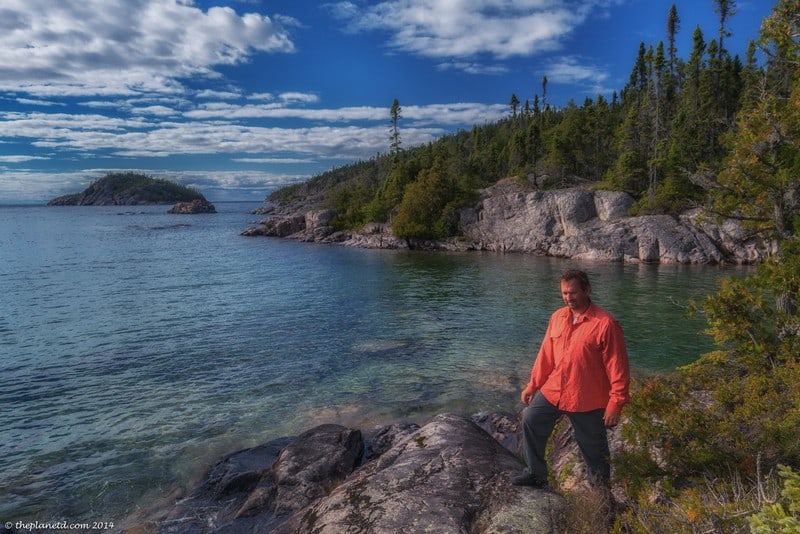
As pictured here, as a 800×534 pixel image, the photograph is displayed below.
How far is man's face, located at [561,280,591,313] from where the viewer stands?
588 centimetres

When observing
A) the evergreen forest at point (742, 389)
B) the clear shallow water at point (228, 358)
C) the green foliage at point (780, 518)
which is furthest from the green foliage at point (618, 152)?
the green foliage at point (780, 518)

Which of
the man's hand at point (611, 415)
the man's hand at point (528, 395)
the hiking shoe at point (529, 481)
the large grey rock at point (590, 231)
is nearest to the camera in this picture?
the man's hand at point (611, 415)

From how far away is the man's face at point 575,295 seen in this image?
5.88 metres

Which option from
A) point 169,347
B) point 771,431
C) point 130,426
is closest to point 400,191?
point 169,347

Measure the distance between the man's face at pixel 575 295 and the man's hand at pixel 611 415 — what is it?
1249mm

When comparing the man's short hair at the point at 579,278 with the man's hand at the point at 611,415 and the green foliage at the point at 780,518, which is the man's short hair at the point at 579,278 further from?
the green foliage at the point at 780,518

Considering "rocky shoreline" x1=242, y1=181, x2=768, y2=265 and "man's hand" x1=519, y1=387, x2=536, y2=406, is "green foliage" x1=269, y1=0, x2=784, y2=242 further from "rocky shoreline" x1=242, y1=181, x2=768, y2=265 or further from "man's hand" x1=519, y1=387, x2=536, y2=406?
"man's hand" x1=519, y1=387, x2=536, y2=406

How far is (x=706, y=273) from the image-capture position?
44188mm

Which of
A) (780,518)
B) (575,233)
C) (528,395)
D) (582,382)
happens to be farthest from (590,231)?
(780,518)

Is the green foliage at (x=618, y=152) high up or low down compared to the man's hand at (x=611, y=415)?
up

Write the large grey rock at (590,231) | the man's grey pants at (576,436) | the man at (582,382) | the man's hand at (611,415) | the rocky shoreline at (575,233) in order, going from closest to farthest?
the man's hand at (611,415)
the man at (582,382)
the man's grey pants at (576,436)
the large grey rock at (590,231)
the rocky shoreline at (575,233)

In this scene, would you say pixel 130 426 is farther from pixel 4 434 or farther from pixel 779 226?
pixel 779 226

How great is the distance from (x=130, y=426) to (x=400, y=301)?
67.7 ft

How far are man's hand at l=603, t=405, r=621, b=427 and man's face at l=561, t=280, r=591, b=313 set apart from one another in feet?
4.10
